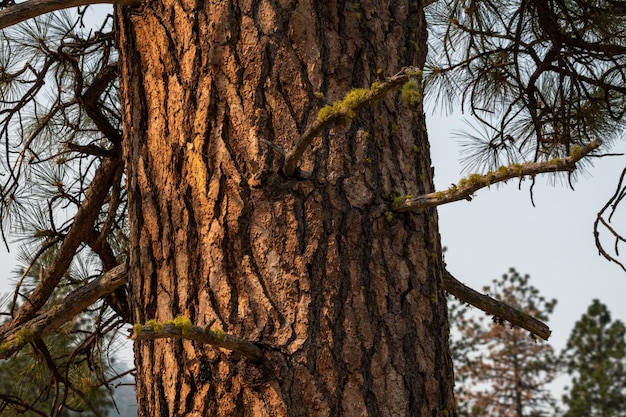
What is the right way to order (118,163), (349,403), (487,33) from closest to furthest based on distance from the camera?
(349,403) → (118,163) → (487,33)

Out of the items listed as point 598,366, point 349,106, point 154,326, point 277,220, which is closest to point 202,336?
point 154,326

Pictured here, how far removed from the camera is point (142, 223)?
1.95 metres

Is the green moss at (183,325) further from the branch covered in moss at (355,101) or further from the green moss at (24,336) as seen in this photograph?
the green moss at (24,336)

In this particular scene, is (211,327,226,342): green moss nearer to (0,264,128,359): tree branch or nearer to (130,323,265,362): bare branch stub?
(130,323,265,362): bare branch stub

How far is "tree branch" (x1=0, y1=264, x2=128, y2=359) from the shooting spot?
2.14 m

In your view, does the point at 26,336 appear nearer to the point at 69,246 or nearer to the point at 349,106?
the point at 69,246

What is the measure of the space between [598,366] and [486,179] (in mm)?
22565

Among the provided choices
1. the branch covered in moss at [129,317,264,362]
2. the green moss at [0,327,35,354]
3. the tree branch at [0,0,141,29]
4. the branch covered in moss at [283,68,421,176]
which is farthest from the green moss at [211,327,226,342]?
the green moss at [0,327,35,354]

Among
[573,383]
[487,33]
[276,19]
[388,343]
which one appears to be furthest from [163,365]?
[573,383]

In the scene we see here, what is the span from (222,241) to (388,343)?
0.43 meters

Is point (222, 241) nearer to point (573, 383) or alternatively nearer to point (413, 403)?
point (413, 403)

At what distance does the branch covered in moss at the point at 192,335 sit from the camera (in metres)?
1.35

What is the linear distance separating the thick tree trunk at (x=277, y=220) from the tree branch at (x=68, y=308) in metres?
0.21

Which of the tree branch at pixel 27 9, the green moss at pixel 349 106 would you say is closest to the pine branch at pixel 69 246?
the tree branch at pixel 27 9
